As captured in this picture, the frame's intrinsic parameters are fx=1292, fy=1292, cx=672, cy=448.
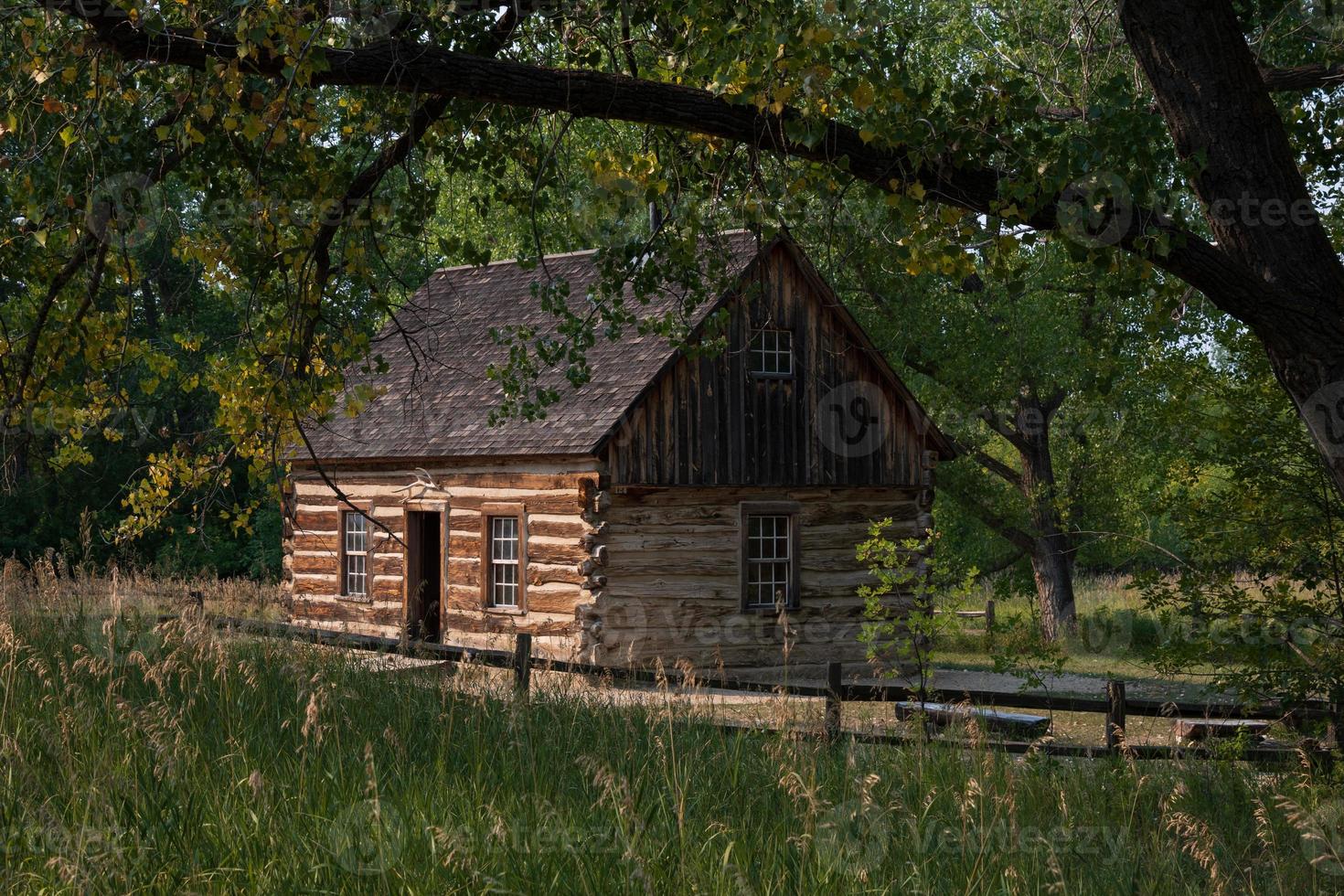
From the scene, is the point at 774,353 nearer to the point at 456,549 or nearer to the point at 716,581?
the point at 716,581

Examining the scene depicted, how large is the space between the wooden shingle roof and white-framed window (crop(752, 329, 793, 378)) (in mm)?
1129

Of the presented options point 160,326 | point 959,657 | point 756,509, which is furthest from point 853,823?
point 160,326

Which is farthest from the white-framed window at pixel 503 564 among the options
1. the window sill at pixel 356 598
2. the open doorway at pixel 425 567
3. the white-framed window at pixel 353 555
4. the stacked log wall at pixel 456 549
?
the white-framed window at pixel 353 555

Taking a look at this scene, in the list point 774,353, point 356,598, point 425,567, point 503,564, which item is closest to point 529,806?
point 503,564

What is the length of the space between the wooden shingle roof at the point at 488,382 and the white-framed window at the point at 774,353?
44.4 inches

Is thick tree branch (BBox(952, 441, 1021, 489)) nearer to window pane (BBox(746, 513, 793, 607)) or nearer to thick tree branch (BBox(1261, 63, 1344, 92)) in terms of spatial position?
window pane (BBox(746, 513, 793, 607))

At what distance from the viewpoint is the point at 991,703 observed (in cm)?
998

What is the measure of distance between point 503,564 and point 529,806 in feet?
45.9

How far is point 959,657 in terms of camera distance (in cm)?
2566

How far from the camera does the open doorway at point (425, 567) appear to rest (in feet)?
67.4

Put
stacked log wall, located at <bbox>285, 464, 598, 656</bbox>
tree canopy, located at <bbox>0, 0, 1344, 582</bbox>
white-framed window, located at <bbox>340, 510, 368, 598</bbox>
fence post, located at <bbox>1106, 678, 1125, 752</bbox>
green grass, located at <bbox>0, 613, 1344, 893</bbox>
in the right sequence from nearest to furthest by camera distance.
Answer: green grass, located at <bbox>0, 613, 1344, 893</bbox>
tree canopy, located at <bbox>0, 0, 1344, 582</bbox>
fence post, located at <bbox>1106, 678, 1125, 752</bbox>
stacked log wall, located at <bbox>285, 464, 598, 656</bbox>
white-framed window, located at <bbox>340, 510, 368, 598</bbox>

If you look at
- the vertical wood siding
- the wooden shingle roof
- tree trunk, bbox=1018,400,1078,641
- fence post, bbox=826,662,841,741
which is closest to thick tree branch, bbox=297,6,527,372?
fence post, bbox=826,662,841,741

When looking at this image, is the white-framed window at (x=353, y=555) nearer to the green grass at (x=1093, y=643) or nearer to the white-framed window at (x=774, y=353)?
the white-framed window at (x=774, y=353)

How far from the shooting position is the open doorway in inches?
808
